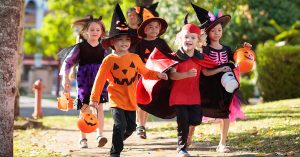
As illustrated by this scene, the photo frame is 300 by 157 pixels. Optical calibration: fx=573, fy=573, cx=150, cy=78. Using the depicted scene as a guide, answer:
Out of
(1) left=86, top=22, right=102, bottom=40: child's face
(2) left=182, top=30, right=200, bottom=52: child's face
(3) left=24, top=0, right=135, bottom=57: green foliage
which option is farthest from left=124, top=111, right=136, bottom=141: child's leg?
(3) left=24, top=0, right=135, bottom=57: green foliage

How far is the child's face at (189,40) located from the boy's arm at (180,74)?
319 mm

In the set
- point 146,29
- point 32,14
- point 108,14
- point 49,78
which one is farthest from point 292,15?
point 32,14

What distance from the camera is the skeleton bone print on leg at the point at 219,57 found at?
25.3 ft

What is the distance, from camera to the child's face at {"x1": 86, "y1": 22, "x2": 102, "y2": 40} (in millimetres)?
8695

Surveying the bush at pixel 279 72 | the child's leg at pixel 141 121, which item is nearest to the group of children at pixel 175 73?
the child's leg at pixel 141 121

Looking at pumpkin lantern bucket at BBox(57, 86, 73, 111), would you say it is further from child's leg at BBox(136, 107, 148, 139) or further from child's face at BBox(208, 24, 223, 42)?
child's face at BBox(208, 24, 223, 42)

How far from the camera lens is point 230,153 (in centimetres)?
759

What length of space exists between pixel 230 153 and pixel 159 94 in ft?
4.02

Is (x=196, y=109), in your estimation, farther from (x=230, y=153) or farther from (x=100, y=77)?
(x=100, y=77)

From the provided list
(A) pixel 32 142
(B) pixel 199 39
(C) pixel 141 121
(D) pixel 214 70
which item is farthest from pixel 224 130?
(A) pixel 32 142

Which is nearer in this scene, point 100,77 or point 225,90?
point 100,77

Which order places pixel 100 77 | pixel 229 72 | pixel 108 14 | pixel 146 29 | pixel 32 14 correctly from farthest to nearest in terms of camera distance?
1. pixel 32 14
2. pixel 108 14
3. pixel 146 29
4. pixel 229 72
5. pixel 100 77

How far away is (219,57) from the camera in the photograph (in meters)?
7.77

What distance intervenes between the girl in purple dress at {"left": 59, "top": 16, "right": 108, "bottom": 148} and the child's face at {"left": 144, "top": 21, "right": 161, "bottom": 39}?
71 cm
